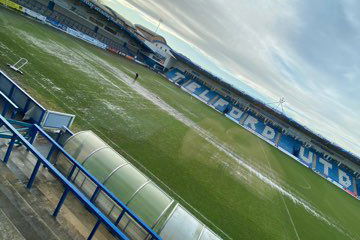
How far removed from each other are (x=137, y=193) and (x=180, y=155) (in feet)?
45.3

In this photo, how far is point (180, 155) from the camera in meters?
23.9

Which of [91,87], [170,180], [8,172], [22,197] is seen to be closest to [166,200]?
[22,197]

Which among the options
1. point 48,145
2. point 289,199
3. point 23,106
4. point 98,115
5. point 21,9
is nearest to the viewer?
point 48,145

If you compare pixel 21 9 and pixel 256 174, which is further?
pixel 21 9

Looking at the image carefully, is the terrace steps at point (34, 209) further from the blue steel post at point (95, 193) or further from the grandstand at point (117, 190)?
the blue steel post at point (95, 193)

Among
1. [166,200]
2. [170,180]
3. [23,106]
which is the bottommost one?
[170,180]

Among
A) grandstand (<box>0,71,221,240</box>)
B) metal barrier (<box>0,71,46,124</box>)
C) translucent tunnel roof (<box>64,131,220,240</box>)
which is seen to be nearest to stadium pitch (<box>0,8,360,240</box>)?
metal barrier (<box>0,71,46,124</box>)

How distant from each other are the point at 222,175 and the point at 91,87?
1685 cm

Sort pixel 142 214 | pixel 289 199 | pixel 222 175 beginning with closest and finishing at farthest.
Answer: pixel 142 214 < pixel 222 175 < pixel 289 199

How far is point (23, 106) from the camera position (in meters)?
14.1

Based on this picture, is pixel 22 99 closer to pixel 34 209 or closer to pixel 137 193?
pixel 34 209

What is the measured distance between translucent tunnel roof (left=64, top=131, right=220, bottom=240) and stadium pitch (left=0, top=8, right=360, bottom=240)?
6523mm

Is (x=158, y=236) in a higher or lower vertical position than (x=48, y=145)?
higher

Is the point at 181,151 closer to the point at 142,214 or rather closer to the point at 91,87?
the point at 91,87
